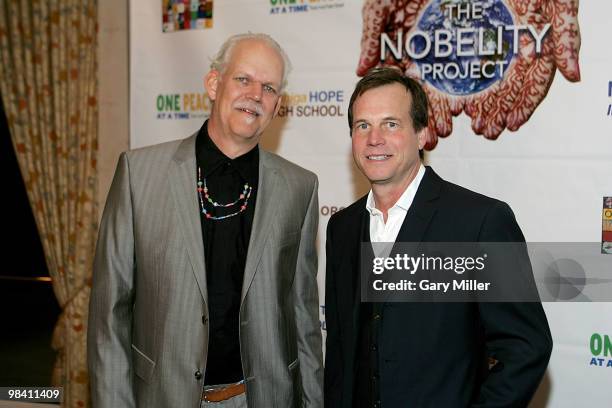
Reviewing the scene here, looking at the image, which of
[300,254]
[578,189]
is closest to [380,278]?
[300,254]

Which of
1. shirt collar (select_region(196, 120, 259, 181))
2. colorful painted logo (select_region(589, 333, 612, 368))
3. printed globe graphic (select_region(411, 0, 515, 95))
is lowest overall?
colorful painted logo (select_region(589, 333, 612, 368))

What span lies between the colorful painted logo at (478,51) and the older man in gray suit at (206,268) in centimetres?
124

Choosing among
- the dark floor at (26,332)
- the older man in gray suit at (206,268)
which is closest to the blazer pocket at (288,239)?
the older man in gray suit at (206,268)

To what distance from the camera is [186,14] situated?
12.8 ft

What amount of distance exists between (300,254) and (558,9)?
1.71 meters

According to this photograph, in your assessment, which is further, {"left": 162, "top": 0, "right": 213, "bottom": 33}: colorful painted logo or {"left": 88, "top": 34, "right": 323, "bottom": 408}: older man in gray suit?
{"left": 162, "top": 0, "right": 213, "bottom": 33}: colorful painted logo

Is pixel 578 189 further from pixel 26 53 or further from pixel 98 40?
pixel 26 53

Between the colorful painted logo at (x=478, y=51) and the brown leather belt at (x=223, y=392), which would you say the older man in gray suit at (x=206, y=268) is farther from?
the colorful painted logo at (x=478, y=51)

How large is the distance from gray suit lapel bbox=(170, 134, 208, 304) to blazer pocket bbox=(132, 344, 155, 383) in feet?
0.96

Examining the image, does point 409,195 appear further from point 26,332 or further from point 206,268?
point 26,332

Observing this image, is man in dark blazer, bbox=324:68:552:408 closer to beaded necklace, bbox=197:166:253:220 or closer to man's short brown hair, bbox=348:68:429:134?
man's short brown hair, bbox=348:68:429:134

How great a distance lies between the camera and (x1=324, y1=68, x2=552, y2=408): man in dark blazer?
1791 mm

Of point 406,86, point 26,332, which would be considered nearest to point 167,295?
point 406,86

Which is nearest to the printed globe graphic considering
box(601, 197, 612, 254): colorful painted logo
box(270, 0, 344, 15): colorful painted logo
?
box(270, 0, 344, 15): colorful painted logo
